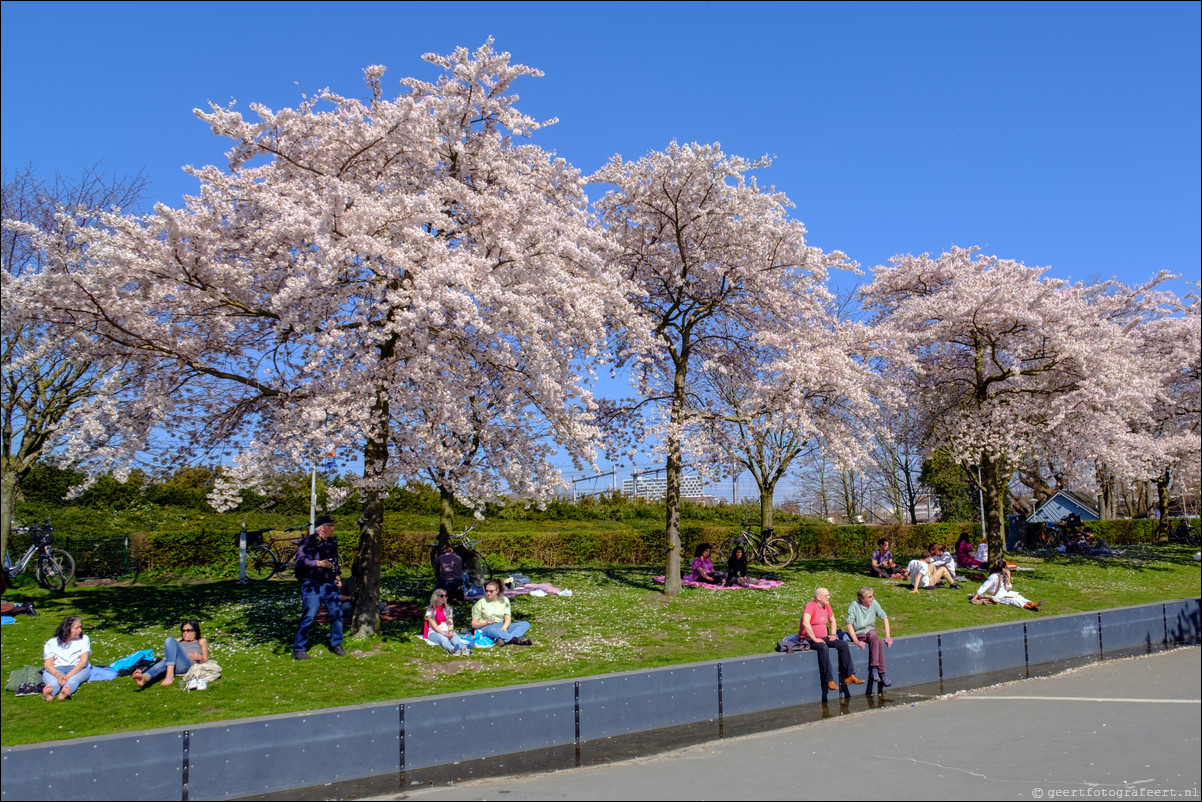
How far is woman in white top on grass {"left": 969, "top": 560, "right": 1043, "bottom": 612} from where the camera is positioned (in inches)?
654

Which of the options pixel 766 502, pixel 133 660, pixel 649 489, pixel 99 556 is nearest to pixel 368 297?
pixel 133 660

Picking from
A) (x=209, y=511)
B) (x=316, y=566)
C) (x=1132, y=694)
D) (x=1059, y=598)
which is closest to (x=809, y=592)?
(x=1059, y=598)

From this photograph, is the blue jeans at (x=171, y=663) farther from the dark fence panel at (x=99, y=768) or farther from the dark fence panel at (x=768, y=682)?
the dark fence panel at (x=768, y=682)

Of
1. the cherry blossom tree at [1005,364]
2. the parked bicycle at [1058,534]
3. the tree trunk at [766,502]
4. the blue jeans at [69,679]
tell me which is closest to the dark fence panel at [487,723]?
the blue jeans at [69,679]

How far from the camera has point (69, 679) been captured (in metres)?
8.74

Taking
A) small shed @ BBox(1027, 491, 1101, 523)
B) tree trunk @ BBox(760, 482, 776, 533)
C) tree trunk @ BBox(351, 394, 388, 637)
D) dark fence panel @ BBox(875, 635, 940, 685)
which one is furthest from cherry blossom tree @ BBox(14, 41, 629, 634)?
small shed @ BBox(1027, 491, 1101, 523)

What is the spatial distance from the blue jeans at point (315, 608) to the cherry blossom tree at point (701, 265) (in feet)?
22.9

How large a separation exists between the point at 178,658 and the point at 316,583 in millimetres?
1634

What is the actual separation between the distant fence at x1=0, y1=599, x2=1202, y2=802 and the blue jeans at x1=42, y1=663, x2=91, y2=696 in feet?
10.2

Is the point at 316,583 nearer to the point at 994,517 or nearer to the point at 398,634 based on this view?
the point at 398,634

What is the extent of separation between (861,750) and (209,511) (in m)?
21.1

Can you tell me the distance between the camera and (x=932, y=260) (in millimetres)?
23766

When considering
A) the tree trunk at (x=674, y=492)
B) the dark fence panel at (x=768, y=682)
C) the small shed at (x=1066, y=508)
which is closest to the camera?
the dark fence panel at (x=768, y=682)

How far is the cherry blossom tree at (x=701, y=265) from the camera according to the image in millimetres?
16141
